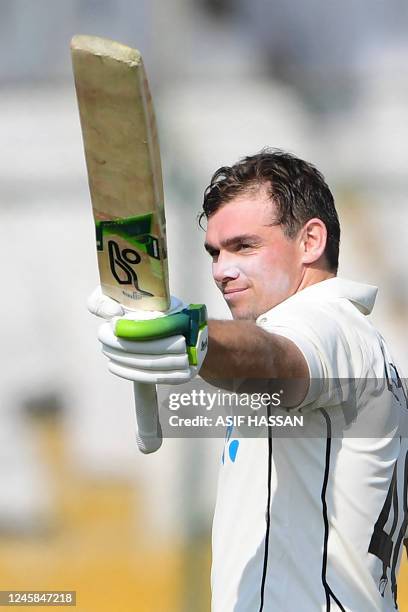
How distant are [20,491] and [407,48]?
1.85 metres

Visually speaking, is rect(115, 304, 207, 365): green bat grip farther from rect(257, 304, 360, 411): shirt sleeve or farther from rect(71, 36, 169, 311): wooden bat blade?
rect(257, 304, 360, 411): shirt sleeve

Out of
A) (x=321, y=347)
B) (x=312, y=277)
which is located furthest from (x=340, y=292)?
(x=321, y=347)

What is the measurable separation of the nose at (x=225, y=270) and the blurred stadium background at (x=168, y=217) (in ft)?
4.51

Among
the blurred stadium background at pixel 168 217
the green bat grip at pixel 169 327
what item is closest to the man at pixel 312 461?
the green bat grip at pixel 169 327

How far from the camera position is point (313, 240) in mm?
1362

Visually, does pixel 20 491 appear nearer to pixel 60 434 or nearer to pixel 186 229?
pixel 60 434

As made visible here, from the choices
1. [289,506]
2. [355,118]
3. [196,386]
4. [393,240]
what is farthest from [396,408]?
[355,118]

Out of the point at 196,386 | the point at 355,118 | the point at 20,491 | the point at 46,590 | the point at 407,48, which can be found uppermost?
the point at 407,48

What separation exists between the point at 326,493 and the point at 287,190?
1.54 ft

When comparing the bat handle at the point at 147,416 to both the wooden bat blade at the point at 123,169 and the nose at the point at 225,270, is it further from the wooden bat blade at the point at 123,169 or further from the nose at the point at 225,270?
the nose at the point at 225,270

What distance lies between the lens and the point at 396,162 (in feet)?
9.10

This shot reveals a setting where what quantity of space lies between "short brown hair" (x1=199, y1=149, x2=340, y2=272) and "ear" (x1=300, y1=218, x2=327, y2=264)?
0.04ft

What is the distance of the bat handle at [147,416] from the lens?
3.31 ft

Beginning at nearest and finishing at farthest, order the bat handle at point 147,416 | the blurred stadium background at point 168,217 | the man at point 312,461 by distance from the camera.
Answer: the bat handle at point 147,416 → the man at point 312,461 → the blurred stadium background at point 168,217
